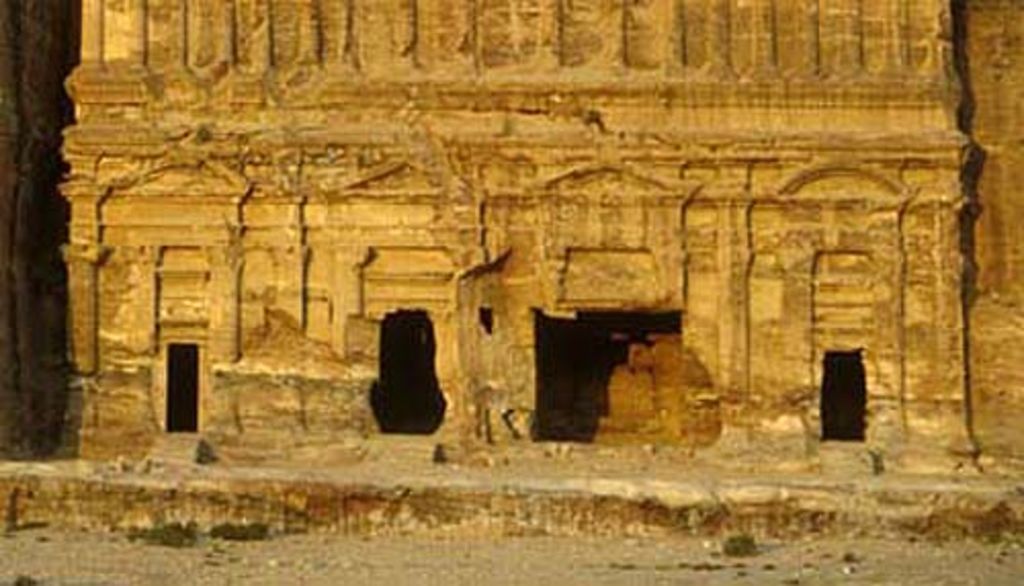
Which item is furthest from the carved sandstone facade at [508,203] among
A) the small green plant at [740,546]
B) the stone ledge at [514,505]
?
the small green plant at [740,546]

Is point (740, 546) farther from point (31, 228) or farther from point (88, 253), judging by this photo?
point (31, 228)

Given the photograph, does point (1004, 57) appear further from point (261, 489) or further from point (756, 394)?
point (261, 489)

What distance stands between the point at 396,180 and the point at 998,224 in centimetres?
962

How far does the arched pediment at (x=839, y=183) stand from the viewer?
24969mm

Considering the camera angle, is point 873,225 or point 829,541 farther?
point 873,225

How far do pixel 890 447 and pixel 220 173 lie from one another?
1089 cm

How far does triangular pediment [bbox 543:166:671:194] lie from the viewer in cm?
2500

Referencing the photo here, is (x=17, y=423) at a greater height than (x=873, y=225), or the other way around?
(x=873, y=225)

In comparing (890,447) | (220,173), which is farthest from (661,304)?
(220,173)

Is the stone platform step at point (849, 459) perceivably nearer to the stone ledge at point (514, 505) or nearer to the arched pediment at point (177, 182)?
the stone ledge at point (514, 505)

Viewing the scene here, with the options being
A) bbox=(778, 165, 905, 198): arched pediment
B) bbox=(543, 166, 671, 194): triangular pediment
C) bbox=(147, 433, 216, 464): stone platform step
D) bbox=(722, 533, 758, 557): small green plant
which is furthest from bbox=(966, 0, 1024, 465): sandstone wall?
bbox=(147, 433, 216, 464): stone platform step

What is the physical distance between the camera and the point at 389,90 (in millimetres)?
25453

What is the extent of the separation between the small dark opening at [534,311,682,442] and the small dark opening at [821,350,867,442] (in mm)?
2638

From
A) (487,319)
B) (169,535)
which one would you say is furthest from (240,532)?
(487,319)
